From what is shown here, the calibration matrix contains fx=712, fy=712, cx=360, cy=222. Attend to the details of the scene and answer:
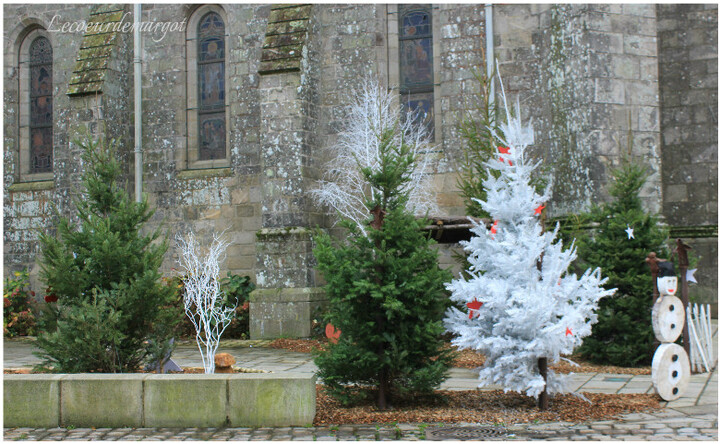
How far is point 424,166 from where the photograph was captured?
1216 centimetres

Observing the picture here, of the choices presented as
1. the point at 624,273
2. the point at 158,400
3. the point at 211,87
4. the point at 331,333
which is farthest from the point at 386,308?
the point at 211,87

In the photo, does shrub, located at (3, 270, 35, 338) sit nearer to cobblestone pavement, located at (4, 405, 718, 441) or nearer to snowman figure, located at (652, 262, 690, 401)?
cobblestone pavement, located at (4, 405, 718, 441)

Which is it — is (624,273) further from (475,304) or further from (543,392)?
(475,304)

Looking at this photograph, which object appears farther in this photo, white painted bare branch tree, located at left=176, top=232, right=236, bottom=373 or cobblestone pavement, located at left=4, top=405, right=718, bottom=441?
white painted bare branch tree, located at left=176, top=232, right=236, bottom=373

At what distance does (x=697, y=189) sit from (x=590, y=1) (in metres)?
4.34

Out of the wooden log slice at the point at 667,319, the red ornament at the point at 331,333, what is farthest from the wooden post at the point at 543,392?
the red ornament at the point at 331,333

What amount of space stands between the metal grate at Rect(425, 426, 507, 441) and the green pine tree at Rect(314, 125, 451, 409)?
24.6 inches

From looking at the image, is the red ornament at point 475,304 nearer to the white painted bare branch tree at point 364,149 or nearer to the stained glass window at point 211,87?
the white painted bare branch tree at point 364,149

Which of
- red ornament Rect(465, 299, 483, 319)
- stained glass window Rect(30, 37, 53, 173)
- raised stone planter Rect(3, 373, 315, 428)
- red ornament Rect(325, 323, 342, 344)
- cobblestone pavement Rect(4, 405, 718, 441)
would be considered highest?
stained glass window Rect(30, 37, 53, 173)

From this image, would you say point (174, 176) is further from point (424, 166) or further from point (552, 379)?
point (552, 379)

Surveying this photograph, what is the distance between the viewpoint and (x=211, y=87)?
14.6 meters

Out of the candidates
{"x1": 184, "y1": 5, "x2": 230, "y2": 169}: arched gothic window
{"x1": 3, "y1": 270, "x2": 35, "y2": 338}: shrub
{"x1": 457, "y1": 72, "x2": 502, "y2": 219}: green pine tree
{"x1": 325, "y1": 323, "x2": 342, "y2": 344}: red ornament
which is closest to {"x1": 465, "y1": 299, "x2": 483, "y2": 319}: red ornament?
{"x1": 325, "y1": 323, "x2": 342, "y2": 344}: red ornament

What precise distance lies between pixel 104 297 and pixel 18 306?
8848 mm

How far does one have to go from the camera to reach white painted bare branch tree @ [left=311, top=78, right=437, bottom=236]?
482 inches
